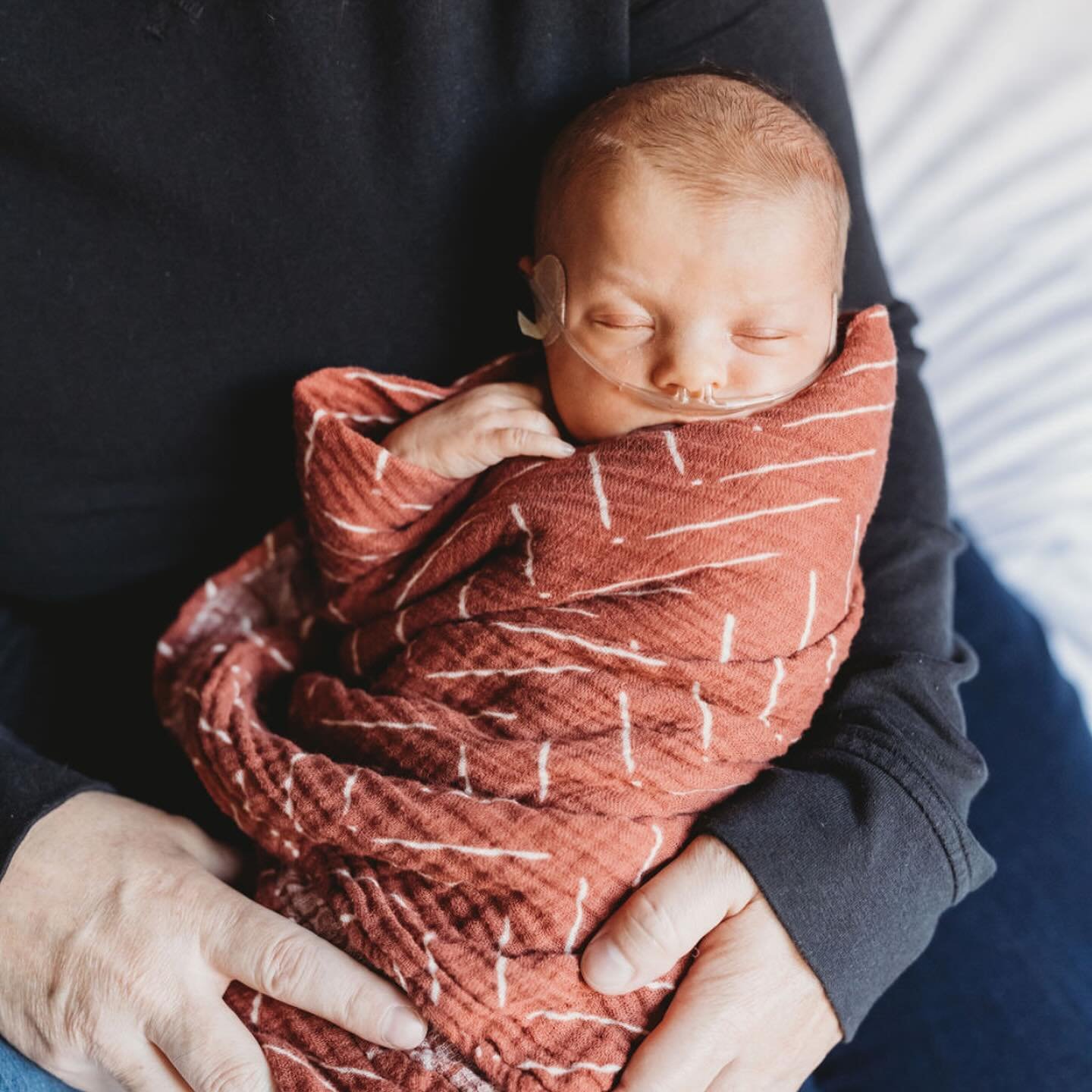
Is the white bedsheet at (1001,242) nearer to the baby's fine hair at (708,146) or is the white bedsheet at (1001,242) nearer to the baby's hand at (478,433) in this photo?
the baby's fine hair at (708,146)

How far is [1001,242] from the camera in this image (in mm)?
1262

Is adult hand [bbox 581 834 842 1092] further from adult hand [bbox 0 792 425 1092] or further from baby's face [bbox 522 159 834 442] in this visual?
baby's face [bbox 522 159 834 442]

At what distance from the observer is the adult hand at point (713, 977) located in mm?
798

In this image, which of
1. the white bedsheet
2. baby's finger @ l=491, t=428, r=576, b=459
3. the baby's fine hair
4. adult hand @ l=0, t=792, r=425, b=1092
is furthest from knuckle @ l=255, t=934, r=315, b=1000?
the white bedsheet

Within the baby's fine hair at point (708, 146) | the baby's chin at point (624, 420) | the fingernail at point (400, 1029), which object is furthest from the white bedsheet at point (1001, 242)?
the fingernail at point (400, 1029)

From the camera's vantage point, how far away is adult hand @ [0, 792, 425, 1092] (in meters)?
0.82

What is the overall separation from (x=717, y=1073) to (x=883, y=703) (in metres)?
0.34

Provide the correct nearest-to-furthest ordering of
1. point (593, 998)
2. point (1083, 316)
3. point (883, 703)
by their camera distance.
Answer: point (593, 998) < point (883, 703) < point (1083, 316)

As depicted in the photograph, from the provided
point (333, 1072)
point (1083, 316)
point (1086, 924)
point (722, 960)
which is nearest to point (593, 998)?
point (722, 960)

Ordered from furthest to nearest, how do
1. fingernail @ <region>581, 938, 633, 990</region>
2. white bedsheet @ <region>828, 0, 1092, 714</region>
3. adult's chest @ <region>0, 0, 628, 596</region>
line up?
white bedsheet @ <region>828, 0, 1092, 714</region>
adult's chest @ <region>0, 0, 628, 596</region>
fingernail @ <region>581, 938, 633, 990</region>

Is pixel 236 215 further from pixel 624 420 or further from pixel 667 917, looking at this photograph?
pixel 667 917

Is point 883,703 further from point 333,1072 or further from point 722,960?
point 333,1072

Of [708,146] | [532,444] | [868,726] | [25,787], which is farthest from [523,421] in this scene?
[25,787]

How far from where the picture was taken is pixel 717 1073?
84 cm
